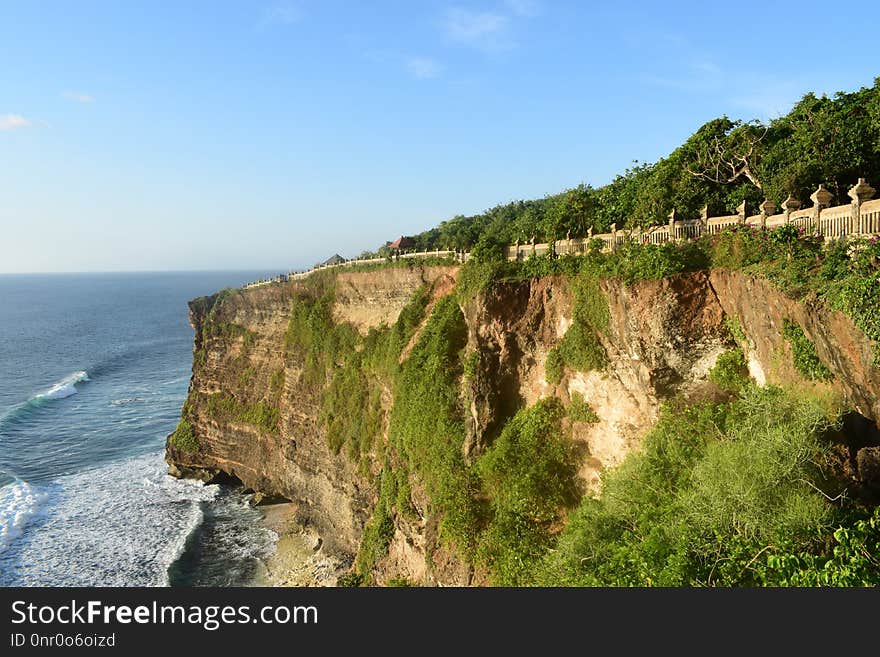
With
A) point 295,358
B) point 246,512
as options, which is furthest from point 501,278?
point 246,512

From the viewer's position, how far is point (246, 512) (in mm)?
36375

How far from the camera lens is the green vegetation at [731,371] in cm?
1515

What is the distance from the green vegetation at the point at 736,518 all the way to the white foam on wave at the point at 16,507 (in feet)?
114

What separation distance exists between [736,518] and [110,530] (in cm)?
3620

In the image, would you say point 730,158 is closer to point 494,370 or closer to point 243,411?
point 494,370

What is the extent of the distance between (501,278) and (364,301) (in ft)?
50.1

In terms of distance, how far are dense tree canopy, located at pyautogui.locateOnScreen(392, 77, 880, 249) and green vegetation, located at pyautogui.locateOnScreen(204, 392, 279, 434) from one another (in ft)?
75.8

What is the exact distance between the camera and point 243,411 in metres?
40.4

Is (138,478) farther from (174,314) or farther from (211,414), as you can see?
(174,314)

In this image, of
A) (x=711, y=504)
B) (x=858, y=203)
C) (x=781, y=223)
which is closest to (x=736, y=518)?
(x=711, y=504)

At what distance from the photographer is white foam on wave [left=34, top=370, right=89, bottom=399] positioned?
56894 mm

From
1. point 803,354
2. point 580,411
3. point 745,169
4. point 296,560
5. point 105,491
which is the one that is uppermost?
point 745,169

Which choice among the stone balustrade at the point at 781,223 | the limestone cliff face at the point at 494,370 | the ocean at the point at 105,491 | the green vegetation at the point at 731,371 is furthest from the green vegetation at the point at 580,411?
the ocean at the point at 105,491

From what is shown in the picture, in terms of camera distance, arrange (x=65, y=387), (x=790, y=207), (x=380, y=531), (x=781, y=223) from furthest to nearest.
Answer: (x=65, y=387) → (x=380, y=531) → (x=790, y=207) → (x=781, y=223)
